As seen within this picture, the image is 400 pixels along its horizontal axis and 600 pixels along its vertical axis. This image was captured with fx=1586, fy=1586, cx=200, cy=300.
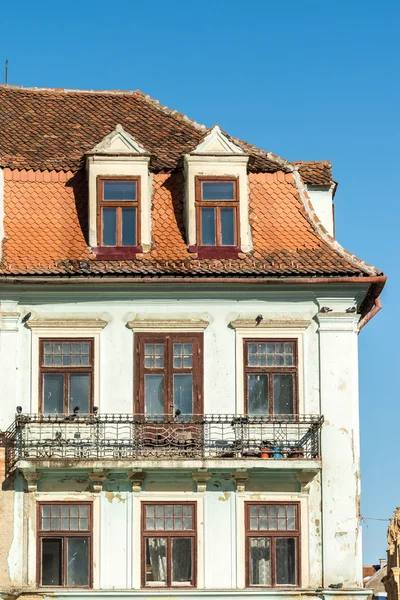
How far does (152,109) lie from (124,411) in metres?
9.63

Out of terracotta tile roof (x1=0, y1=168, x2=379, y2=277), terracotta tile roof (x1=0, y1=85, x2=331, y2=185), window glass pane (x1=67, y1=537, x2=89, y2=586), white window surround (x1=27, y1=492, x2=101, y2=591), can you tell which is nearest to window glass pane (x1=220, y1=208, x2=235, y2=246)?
terracotta tile roof (x1=0, y1=168, x2=379, y2=277)

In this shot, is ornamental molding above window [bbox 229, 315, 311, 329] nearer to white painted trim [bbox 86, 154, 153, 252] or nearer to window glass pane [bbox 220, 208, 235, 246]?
window glass pane [bbox 220, 208, 235, 246]

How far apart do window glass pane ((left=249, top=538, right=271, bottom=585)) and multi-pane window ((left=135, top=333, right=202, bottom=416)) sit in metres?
3.26

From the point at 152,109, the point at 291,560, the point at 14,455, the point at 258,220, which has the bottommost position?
the point at 291,560

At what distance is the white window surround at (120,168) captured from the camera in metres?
37.2

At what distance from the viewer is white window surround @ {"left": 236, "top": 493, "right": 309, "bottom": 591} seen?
116 feet

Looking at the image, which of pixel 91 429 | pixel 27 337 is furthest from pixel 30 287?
pixel 91 429

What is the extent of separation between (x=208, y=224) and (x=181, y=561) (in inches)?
312

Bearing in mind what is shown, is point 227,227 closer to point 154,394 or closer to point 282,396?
point 282,396

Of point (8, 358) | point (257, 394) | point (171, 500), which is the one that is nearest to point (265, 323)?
point (257, 394)

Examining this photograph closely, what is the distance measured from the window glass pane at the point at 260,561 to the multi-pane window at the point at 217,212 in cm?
702

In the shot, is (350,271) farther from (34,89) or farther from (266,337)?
(34,89)

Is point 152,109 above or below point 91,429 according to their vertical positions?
above

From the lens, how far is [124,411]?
3600 centimetres
